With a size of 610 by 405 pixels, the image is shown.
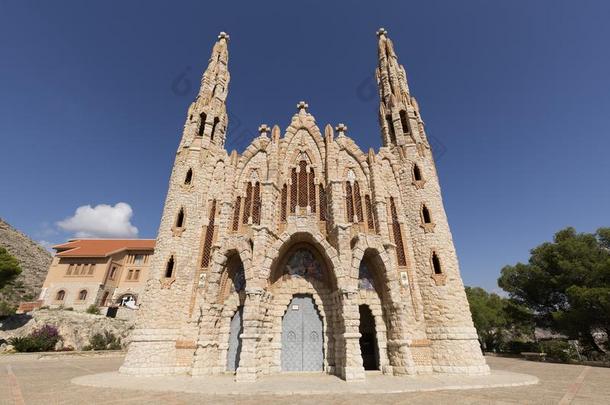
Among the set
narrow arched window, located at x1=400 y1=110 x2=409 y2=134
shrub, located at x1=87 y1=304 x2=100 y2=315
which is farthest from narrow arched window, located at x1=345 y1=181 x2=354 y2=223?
shrub, located at x1=87 y1=304 x2=100 y2=315

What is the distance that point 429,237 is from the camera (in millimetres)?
17234

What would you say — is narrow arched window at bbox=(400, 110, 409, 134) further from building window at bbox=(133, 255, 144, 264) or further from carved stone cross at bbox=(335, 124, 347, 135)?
building window at bbox=(133, 255, 144, 264)

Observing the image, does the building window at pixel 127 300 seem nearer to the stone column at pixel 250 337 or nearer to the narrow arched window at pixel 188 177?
the narrow arched window at pixel 188 177

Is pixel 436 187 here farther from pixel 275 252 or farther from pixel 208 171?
pixel 208 171

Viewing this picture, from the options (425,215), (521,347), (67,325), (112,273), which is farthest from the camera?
(112,273)

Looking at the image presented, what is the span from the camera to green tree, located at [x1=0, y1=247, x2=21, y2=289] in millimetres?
29347

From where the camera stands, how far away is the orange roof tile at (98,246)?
39.1 m

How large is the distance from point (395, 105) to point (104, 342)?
36873mm

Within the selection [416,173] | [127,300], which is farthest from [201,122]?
[127,300]

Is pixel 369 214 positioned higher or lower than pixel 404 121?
lower

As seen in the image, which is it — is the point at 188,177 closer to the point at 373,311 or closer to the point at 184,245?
the point at 184,245

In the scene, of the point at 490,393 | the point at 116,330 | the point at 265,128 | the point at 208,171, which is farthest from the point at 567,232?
the point at 116,330

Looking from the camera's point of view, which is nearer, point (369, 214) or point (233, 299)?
point (233, 299)

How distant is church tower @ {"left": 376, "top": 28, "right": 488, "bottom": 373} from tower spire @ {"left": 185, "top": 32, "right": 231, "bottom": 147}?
13431 mm
